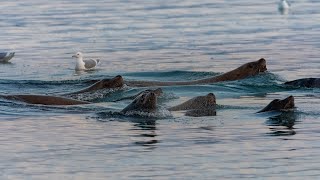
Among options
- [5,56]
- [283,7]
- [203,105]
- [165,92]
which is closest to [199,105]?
[203,105]

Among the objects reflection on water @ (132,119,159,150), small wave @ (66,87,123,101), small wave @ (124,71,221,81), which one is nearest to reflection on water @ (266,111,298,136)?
reflection on water @ (132,119,159,150)

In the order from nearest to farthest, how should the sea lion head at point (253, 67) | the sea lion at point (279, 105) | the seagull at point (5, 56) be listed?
the sea lion at point (279, 105)
the sea lion head at point (253, 67)
the seagull at point (5, 56)

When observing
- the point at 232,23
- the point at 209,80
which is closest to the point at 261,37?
the point at 232,23

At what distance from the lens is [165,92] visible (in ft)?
59.8

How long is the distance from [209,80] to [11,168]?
8513 mm

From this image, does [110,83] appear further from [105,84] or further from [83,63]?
[83,63]

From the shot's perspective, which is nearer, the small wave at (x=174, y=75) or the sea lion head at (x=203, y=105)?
the sea lion head at (x=203, y=105)

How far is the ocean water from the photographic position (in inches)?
453

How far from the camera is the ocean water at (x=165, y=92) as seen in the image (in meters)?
11.5

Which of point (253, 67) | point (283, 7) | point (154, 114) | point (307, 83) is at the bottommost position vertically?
point (154, 114)

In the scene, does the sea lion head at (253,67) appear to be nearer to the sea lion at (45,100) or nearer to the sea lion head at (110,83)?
the sea lion head at (110,83)

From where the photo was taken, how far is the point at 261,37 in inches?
1085

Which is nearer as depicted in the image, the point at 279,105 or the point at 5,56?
the point at 279,105

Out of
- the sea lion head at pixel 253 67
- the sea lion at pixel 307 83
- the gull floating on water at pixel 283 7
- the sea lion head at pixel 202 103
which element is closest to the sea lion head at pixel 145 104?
the sea lion head at pixel 202 103
